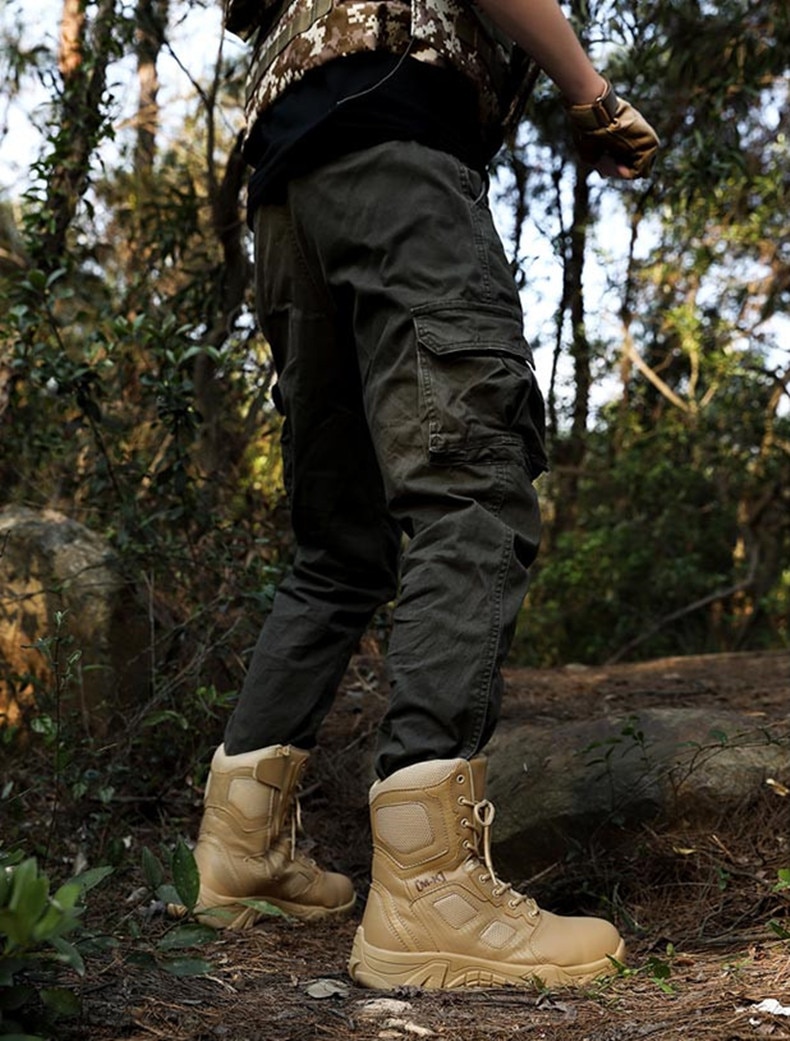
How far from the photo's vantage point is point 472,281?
1.73 meters

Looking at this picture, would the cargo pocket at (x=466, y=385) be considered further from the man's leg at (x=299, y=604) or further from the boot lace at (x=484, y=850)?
the boot lace at (x=484, y=850)

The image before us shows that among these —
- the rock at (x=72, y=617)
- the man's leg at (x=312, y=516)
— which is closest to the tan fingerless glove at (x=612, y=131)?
the man's leg at (x=312, y=516)

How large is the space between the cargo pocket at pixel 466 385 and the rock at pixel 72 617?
133cm

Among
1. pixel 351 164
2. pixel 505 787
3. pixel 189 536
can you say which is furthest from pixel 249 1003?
pixel 189 536

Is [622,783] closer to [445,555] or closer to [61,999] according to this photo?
[445,555]

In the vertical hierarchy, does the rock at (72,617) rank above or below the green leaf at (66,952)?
above

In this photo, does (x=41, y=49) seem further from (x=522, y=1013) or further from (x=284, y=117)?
(x=522, y=1013)

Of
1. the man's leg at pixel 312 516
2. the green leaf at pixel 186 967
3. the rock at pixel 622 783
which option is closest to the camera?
the green leaf at pixel 186 967

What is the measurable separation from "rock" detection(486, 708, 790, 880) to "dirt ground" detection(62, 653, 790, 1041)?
4 cm

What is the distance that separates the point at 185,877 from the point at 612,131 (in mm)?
1304

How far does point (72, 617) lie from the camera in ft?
9.49

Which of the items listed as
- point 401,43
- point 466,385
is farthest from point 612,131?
point 466,385

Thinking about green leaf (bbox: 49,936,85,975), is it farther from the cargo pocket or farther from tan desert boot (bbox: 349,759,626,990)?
the cargo pocket

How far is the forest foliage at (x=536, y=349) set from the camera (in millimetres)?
3127
